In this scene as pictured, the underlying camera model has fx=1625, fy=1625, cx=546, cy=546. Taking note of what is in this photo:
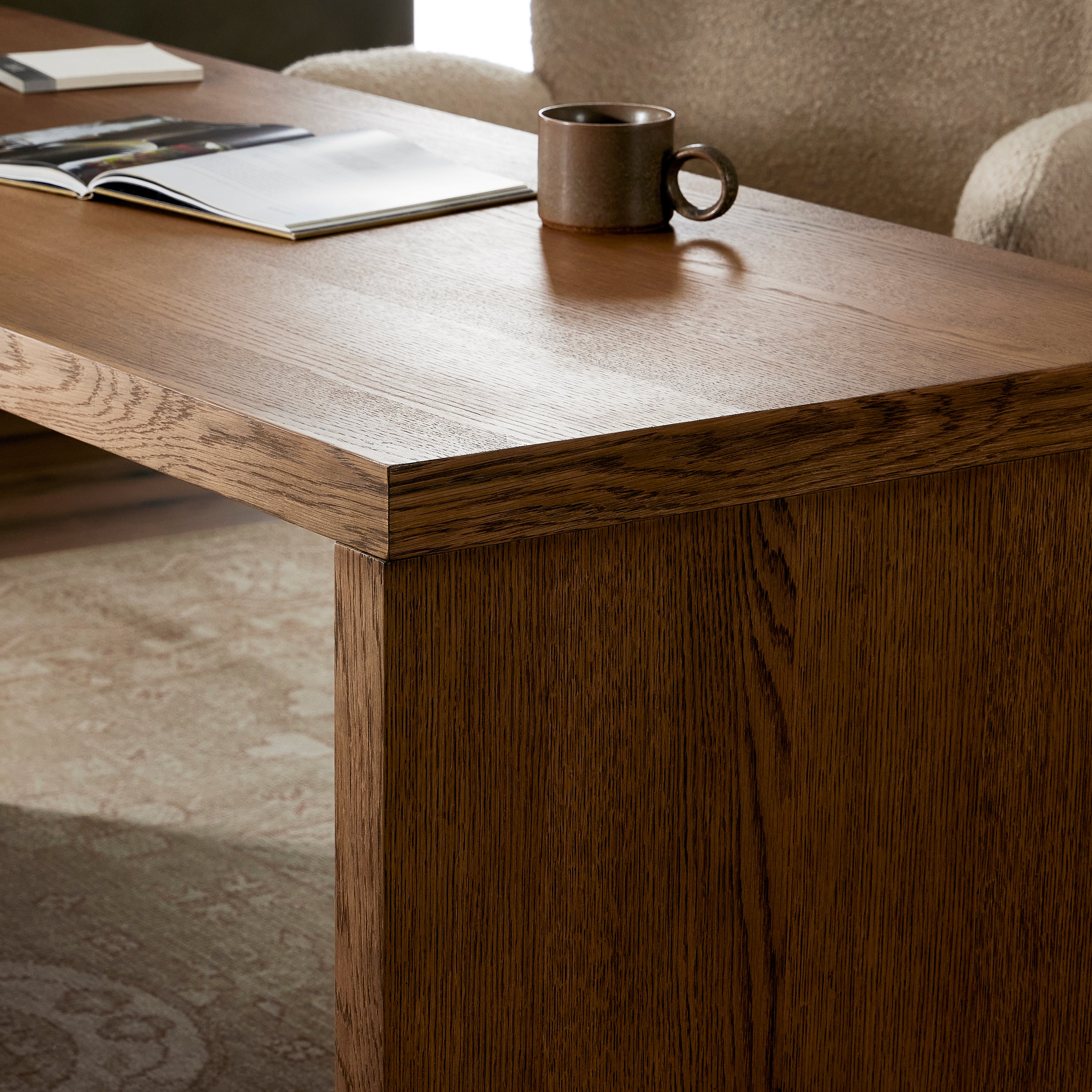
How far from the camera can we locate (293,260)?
103cm

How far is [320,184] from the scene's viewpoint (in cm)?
120

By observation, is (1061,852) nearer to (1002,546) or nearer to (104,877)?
(1002,546)

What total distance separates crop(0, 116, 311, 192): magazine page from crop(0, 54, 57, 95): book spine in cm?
27

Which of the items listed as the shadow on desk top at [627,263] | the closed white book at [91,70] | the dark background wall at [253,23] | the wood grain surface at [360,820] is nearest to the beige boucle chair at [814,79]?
the closed white book at [91,70]

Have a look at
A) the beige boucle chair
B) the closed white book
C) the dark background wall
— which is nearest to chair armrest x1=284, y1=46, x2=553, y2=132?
the beige boucle chair

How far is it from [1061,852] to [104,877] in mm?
831

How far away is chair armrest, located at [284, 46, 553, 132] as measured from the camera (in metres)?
1.81

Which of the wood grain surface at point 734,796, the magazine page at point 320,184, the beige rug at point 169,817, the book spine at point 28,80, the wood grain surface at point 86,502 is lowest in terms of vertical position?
the wood grain surface at point 86,502

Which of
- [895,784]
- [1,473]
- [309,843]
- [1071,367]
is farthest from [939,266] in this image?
[1,473]

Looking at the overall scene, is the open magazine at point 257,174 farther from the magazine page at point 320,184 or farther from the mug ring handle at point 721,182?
the mug ring handle at point 721,182

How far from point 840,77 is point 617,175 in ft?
2.72

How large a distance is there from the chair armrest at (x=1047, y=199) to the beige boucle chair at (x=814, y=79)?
0.27m

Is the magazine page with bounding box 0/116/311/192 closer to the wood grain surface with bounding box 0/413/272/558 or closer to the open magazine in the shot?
the open magazine

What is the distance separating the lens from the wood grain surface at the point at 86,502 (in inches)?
83.4
